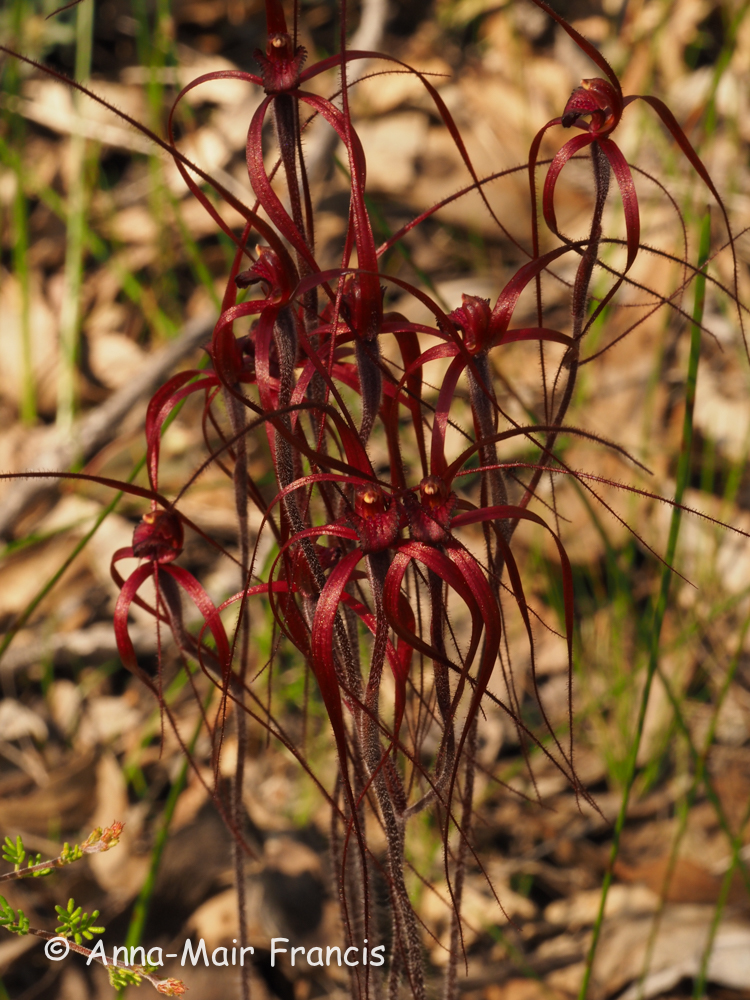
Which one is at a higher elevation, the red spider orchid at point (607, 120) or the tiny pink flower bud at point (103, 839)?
the red spider orchid at point (607, 120)

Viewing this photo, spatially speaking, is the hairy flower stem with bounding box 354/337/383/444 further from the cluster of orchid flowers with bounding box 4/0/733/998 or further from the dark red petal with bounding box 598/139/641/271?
the dark red petal with bounding box 598/139/641/271

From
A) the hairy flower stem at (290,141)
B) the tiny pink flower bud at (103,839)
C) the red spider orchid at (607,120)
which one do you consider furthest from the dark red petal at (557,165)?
the tiny pink flower bud at (103,839)

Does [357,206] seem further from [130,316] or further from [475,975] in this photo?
[130,316]

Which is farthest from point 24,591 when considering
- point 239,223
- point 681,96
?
point 681,96

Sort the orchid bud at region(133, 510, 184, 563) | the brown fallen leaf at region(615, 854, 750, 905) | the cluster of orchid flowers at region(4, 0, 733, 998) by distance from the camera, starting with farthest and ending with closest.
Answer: the brown fallen leaf at region(615, 854, 750, 905) < the orchid bud at region(133, 510, 184, 563) < the cluster of orchid flowers at region(4, 0, 733, 998)

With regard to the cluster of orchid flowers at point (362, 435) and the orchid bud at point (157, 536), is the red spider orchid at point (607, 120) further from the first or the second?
the orchid bud at point (157, 536)

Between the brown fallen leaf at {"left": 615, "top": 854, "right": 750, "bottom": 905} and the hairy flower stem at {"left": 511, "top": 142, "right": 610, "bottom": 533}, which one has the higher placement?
the hairy flower stem at {"left": 511, "top": 142, "right": 610, "bottom": 533}

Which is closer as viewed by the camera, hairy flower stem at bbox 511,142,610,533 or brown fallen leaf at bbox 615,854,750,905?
hairy flower stem at bbox 511,142,610,533

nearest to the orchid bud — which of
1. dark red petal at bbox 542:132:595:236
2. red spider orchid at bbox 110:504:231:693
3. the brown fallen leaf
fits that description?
red spider orchid at bbox 110:504:231:693

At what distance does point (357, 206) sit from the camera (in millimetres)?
388

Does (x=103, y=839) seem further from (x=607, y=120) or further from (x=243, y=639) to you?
(x=607, y=120)

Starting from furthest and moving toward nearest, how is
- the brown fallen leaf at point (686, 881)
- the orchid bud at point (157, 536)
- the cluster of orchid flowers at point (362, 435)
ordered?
the brown fallen leaf at point (686, 881)
the orchid bud at point (157, 536)
the cluster of orchid flowers at point (362, 435)

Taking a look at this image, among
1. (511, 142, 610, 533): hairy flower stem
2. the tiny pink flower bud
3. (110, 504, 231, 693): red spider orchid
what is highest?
(511, 142, 610, 533): hairy flower stem

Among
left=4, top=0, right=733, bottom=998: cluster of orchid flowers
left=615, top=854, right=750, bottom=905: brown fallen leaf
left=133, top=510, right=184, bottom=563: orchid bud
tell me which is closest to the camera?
left=4, top=0, right=733, bottom=998: cluster of orchid flowers
